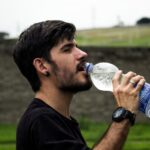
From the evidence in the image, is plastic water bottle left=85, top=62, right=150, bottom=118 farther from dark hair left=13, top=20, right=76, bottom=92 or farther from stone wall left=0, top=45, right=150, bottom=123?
stone wall left=0, top=45, right=150, bottom=123

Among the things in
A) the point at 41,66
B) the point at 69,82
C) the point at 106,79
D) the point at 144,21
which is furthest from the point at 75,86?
the point at 144,21

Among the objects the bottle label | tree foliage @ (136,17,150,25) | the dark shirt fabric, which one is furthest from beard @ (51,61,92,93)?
tree foliage @ (136,17,150,25)

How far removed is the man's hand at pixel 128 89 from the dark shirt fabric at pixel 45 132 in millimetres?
247

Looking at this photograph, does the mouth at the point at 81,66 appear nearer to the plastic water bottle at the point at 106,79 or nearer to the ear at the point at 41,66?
the plastic water bottle at the point at 106,79

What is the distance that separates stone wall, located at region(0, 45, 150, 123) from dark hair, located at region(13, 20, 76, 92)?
47.3 feet

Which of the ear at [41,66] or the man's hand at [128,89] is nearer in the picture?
the man's hand at [128,89]

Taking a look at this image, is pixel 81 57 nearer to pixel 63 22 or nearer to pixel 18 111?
pixel 63 22

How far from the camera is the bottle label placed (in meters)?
2.96

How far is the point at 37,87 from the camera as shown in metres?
3.08

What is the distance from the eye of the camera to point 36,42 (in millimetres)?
3023

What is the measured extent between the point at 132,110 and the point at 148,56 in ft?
51.6

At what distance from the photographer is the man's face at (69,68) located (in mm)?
2975

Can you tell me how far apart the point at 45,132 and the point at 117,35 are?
1374 inches

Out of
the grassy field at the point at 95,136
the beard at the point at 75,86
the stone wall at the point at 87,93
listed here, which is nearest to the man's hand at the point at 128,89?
the beard at the point at 75,86
